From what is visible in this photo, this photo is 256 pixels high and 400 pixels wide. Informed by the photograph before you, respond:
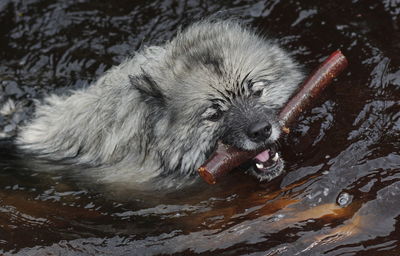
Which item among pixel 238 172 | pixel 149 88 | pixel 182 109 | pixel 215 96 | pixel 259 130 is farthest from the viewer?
pixel 238 172

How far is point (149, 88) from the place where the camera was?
461cm

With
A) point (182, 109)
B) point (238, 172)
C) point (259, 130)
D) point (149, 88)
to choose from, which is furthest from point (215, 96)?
point (238, 172)

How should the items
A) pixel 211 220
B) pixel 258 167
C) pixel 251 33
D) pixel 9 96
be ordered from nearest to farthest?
1. pixel 211 220
2. pixel 258 167
3. pixel 251 33
4. pixel 9 96

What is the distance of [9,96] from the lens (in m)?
6.38

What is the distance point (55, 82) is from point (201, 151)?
2648 mm

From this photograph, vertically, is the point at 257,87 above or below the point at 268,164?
above

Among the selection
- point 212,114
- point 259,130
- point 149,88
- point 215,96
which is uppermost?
point 149,88

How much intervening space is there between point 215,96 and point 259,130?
0.43 metres

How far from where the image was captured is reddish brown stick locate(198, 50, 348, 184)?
4297 mm

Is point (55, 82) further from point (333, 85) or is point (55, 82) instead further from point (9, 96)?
point (333, 85)

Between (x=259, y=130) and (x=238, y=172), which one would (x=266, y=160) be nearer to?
(x=238, y=172)

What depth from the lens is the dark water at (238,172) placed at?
4082 mm

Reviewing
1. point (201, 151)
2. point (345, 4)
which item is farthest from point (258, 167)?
point (345, 4)

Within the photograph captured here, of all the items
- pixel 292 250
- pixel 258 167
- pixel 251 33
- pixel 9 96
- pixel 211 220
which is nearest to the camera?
pixel 292 250
